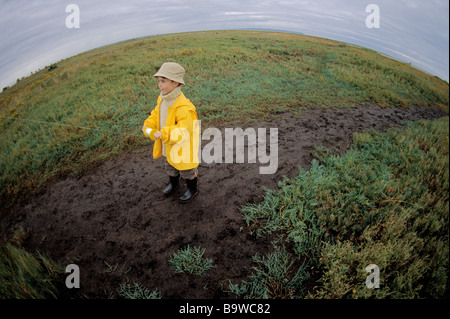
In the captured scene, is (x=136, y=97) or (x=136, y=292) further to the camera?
(x=136, y=97)

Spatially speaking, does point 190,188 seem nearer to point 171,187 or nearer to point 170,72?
point 171,187

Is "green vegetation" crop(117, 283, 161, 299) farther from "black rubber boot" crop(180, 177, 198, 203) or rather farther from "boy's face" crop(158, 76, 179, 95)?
"boy's face" crop(158, 76, 179, 95)

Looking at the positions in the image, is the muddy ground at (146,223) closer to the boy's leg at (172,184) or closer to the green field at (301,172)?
the boy's leg at (172,184)

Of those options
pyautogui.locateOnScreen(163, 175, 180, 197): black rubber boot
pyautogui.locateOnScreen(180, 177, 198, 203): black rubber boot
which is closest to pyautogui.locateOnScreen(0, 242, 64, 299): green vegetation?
pyautogui.locateOnScreen(163, 175, 180, 197): black rubber boot

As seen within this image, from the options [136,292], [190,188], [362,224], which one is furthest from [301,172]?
[136,292]

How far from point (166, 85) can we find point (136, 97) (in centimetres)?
764

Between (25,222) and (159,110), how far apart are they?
3.97 m

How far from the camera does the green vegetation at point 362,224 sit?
7.68ft

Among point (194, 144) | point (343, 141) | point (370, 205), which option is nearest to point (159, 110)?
point (194, 144)

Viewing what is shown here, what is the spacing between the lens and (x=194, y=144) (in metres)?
3.13

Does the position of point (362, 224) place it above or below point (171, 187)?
below

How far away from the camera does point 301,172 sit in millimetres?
4375

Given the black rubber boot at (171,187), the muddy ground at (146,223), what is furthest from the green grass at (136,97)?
the black rubber boot at (171,187)

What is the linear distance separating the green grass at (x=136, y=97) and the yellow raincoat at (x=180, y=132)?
3599mm
